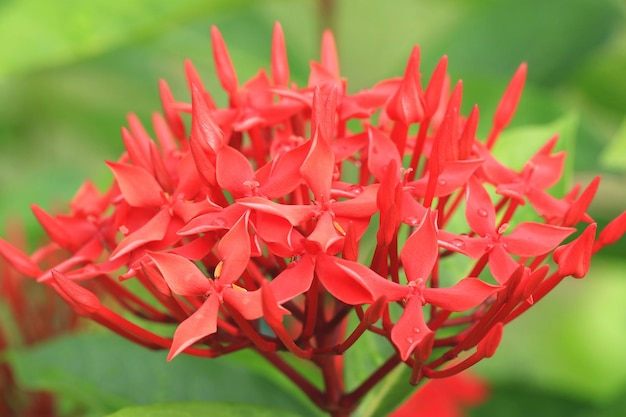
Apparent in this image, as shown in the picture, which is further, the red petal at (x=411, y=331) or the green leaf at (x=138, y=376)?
the green leaf at (x=138, y=376)

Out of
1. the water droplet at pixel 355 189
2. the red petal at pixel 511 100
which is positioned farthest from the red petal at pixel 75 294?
the red petal at pixel 511 100

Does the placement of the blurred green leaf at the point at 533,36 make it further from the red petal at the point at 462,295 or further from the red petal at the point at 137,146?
the red petal at the point at 462,295

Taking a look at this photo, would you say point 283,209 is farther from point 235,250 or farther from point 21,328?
point 21,328

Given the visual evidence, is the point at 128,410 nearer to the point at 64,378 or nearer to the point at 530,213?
the point at 64,378

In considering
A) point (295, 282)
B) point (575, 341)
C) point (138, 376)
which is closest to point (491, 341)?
point (295, 282)

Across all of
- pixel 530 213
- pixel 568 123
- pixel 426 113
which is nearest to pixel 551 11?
pixel 568 123

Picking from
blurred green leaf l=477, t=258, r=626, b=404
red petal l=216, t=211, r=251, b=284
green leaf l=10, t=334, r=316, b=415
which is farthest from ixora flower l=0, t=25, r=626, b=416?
blurred green leaf l=477, t=258, r=626, b=404

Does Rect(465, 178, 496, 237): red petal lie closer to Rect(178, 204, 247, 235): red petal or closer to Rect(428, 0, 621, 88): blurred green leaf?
Rect(178, 204, 247, 235): red petal
